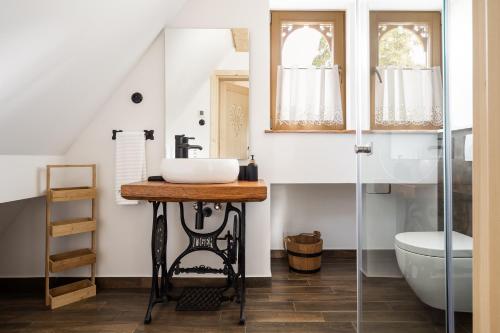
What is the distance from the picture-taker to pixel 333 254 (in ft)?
9.66

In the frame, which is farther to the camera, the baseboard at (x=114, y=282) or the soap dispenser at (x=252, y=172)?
the baseboard at (x=114, y=282)

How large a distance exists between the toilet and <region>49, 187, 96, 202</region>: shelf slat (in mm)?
1917

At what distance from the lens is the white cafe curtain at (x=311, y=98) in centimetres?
255

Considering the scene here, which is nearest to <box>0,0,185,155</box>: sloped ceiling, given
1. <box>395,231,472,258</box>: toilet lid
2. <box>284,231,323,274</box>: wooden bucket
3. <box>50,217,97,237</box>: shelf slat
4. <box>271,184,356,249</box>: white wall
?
<box>50,217,97,237</box>: shelf slat

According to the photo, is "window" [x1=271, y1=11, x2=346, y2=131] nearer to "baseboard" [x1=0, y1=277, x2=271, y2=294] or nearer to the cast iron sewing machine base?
the cast iron sewing machine base

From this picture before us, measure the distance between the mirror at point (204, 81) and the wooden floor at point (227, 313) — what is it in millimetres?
1045

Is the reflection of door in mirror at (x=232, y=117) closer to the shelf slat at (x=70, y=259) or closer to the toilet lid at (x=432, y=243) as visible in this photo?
the shelf slat at (x=70, y=259)

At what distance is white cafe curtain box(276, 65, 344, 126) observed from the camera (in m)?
2.55

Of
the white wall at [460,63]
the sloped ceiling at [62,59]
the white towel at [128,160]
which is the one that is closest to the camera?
the white wall at [460,63]

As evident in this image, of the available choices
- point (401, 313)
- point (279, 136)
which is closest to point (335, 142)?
point (279, 136)

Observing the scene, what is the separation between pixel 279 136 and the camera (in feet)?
7.63

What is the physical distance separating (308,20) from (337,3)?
0.27 metres

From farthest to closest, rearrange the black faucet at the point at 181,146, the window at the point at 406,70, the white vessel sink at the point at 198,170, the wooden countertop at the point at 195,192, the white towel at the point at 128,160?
the white towel at the point at 128,160
the black faucet at the point at 181,146
the white vessel sink at the point at 198,170
the wooden countertop at the point at 195,192
the window at the point at 406,70

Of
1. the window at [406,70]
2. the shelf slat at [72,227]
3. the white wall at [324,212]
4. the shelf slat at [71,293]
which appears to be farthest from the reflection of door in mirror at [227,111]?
the shelf slat at [71,293]
